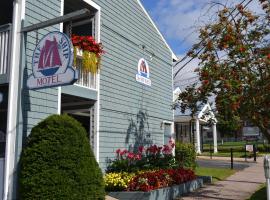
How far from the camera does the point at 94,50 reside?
39.1 ft

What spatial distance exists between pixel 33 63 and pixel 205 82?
4.75 meters

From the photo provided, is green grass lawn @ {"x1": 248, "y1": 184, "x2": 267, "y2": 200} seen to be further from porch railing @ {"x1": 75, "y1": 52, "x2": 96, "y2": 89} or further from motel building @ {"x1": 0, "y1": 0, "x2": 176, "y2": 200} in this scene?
porch railing @ {"x1": 75, "y1": 52, "x2": 96, "y2": 89}

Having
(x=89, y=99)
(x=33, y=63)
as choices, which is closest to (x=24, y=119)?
(x=33, y=63)

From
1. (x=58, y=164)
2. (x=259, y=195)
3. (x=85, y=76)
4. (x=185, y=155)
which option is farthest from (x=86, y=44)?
(x=185, y=155)

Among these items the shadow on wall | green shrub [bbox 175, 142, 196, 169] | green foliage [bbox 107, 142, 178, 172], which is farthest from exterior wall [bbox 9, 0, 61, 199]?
green shrub [bbox 175, 142, 196, 169]

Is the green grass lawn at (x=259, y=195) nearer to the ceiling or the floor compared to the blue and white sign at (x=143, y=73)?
nearer to the floor

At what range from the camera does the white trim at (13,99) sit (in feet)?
31.3

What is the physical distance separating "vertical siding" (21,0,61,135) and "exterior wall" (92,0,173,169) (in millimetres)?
2585

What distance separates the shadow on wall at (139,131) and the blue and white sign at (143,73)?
113cm

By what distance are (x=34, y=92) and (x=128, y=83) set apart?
534 cm

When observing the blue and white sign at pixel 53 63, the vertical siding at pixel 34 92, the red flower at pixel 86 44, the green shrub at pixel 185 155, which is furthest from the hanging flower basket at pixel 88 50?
the green shrub at pixel 185 155

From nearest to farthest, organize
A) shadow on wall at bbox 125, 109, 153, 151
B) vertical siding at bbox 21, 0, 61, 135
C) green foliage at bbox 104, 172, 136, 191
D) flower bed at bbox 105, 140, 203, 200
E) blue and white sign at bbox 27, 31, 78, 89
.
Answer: blue and white sign at bbox 27, 31, 78, 89 < vertical siding at bbox 21, 0, 61, 135 < flower bed at bbox 105, 140, 203, 200 < green foliage at bbox 104, 172, 136, 191 < shadow on wall at bbox 125, 109, 153, 151

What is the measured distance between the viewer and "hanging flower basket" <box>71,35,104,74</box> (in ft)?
37.7

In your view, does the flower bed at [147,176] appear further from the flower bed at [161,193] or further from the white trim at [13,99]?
the white trim at [13,99]
